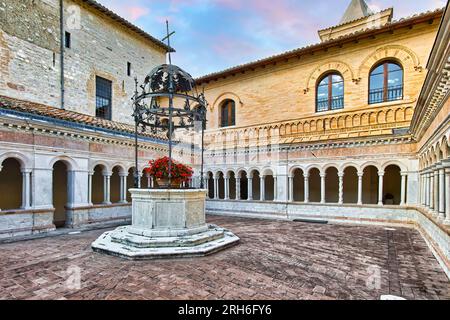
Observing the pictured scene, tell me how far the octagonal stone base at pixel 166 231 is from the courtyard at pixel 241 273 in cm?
36

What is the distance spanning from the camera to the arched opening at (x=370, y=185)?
45.8ft

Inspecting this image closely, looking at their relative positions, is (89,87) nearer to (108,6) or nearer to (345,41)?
(108,6)

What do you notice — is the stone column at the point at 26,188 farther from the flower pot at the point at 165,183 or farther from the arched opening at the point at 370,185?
the arched opening at the point at 370,185

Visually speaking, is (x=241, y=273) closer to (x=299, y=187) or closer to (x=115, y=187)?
(x=299, y=187)

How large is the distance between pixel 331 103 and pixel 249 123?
5.13 meters

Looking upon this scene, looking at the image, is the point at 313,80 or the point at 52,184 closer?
the point at 52,184

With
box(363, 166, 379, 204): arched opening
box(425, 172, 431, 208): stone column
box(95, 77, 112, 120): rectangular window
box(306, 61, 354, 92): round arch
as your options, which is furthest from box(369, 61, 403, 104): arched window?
box(95, 77, 112, 120): rectangular window

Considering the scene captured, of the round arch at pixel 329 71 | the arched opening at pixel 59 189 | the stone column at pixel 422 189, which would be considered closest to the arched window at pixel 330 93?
the round arch at pixel 329 71

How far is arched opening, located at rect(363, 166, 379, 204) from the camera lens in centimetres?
1396

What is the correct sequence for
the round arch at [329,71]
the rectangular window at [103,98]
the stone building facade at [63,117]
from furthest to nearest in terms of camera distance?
the rectangular window at [103,98], the round arch at [329,71], the stone building facade at [63,117]

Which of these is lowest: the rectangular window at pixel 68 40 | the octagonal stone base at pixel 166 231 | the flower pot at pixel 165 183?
the octagonal stone base at pixel 166 231

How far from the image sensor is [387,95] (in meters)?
12.3

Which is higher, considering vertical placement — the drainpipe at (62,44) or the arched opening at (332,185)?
the drainpipe at (62,44)

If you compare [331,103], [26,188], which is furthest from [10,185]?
[331,103]
